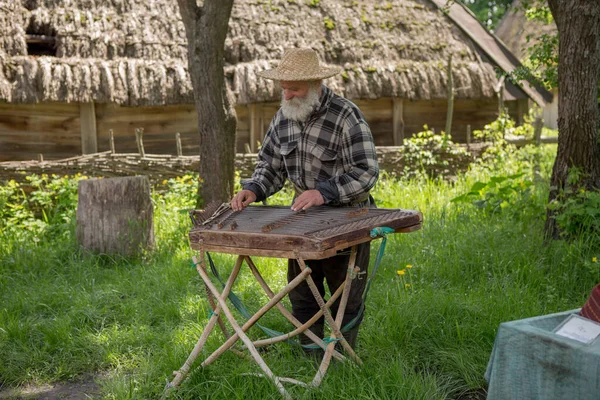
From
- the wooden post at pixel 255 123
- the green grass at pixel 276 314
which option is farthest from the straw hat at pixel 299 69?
the wooden post at pixel 255 123

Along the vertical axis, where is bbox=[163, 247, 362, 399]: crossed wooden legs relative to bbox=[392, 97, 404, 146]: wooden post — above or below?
below

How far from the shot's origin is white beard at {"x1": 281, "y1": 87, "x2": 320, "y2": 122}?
375 centimetres

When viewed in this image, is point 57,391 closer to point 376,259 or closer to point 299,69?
point 376,259

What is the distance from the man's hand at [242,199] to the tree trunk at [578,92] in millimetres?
3037

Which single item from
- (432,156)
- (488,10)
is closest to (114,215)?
(432,156)

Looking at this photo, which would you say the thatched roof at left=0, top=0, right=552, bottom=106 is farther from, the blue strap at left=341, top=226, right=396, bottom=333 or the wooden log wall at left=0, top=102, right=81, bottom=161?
the blue strap at left=341, top=226, right=396, bottom=333

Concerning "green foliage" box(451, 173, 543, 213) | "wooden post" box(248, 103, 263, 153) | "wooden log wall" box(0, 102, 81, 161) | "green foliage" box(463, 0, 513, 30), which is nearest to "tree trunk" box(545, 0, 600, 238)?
"green foliage" box(451, 173, 543, 213)

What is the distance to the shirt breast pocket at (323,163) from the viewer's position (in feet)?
12.5

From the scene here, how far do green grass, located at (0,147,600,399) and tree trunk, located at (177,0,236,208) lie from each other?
1.96ft

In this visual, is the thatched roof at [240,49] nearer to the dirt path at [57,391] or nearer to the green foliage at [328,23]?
the green foliage at [328,23]

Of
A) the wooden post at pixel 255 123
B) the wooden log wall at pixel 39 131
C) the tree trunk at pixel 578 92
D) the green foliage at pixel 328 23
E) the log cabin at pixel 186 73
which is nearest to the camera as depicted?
the tree trunk at pixel 578 92

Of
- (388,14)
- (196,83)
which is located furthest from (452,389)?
(388,14)

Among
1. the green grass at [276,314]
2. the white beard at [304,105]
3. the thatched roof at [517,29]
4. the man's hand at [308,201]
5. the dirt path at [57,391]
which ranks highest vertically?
the thatched roof at [517,29]

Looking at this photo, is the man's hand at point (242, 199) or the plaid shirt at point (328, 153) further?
the man's hand at point (242, 199)
